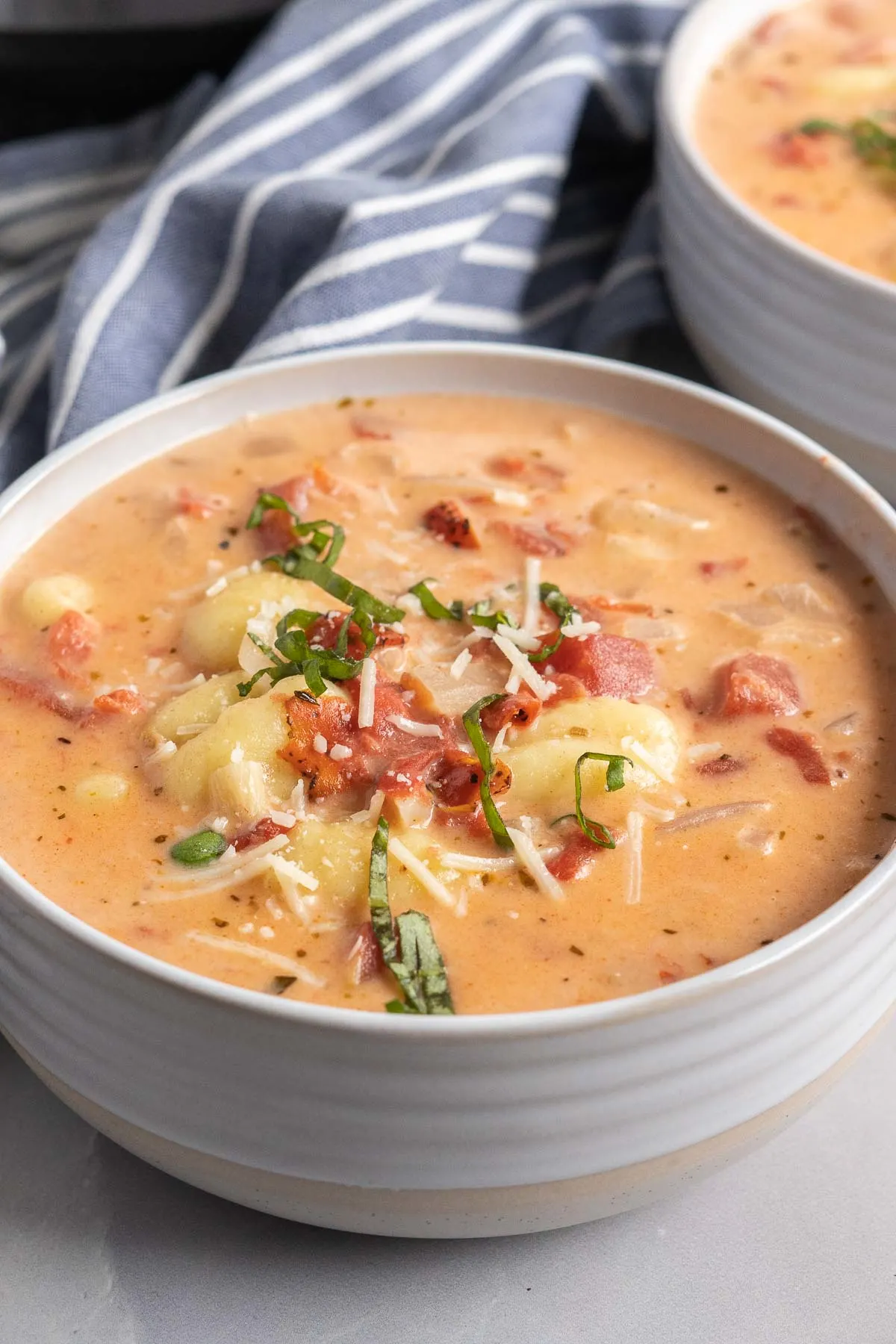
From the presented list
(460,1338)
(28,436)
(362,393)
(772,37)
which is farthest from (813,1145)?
(772,37)

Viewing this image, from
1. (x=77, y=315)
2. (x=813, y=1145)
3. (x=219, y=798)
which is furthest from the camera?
(x=77, y=315)

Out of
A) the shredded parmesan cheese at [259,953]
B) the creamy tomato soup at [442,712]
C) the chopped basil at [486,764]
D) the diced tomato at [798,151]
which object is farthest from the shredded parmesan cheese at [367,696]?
the diced tomato at [798,151]

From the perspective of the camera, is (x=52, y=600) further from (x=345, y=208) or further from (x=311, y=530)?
(x=345, y=208)

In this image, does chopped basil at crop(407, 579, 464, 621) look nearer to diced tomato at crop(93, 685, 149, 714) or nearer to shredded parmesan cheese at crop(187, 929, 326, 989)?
diced tomato at crop(93, 685, 149, 714)

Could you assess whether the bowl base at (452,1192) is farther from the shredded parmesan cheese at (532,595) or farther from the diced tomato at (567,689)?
the shredded parmesan cheese at (532,595)

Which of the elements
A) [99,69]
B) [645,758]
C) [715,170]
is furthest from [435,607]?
[99,69]

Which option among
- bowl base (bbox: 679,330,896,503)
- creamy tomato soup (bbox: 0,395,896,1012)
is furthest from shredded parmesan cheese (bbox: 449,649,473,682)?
bowl base (bbox: 679,330,896,503)

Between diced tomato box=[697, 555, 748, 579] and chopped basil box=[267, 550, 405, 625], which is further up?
chopped basil box=[267, 550, 405, 625]

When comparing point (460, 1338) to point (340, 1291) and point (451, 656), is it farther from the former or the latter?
point (451, 656)
